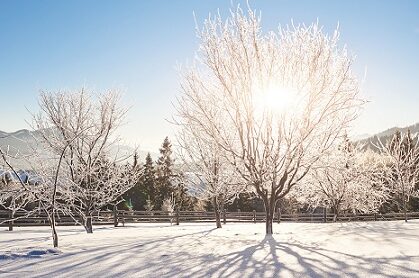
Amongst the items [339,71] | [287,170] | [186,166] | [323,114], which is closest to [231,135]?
[287,170]

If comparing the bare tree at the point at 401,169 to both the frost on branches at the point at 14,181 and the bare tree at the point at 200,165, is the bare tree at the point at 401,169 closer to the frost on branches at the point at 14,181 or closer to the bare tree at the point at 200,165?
the bare tree at the point at 200,165

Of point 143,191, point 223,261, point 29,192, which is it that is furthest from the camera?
point 143,191

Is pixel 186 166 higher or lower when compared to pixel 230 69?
lower

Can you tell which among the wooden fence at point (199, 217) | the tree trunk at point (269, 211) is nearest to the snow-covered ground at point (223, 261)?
the tree trunk at point (269, 211)

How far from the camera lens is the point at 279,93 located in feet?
38.7

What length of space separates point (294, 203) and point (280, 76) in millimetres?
31658

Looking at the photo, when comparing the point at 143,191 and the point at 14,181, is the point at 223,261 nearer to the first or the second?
the point at 14,181

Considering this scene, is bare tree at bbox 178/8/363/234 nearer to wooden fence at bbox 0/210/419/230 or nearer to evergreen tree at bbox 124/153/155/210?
wooden fence at bbox 0/210/419/230

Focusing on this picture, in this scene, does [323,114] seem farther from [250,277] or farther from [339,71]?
[250,277]

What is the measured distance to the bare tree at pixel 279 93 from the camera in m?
11.5

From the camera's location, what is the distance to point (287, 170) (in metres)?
12.2

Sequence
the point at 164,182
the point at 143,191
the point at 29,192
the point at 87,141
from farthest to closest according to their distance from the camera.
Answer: the point at 143,191, the point at 164,182, the point at 87,141, the point at 29,192

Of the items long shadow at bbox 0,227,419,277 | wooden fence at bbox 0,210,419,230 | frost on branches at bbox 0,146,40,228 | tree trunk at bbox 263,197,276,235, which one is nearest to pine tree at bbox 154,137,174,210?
wooden fence at bbox 0,210,419,230

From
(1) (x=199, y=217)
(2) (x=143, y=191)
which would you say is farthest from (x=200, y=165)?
(2) (x=143, y=191)
